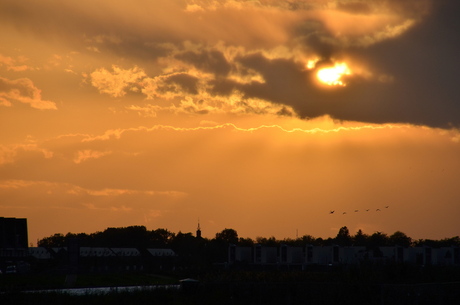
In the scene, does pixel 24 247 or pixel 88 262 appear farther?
pixel 88 262

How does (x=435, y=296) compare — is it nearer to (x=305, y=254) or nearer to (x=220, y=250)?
(x=305, y=254)

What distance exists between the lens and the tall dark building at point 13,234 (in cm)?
14950

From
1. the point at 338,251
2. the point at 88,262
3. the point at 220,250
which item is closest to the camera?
the point at 338,251

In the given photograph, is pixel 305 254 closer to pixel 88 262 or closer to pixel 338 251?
pixel 338 251

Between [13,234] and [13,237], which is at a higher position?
[13,234]

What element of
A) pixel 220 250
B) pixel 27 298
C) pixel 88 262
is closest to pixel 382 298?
pixel 27 298

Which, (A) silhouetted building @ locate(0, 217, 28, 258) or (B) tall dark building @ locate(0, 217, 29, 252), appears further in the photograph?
(B) tall dark building @ locate(0, 217, 29, 252)

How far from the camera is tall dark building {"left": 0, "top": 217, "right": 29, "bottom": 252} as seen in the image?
490ft

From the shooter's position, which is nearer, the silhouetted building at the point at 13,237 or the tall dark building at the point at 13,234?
the silhouetted building at the point at 13,237

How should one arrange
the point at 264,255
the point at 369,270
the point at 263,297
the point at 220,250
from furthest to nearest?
1. the point at 220,250
2. the point at 264,255
3. the point at 369,270
4. the point at 263,297

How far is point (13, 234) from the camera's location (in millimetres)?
152125

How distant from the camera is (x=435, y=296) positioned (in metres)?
52.8

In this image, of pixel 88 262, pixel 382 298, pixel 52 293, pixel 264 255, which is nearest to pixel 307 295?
pixel 382 298

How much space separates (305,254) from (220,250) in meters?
42.9
